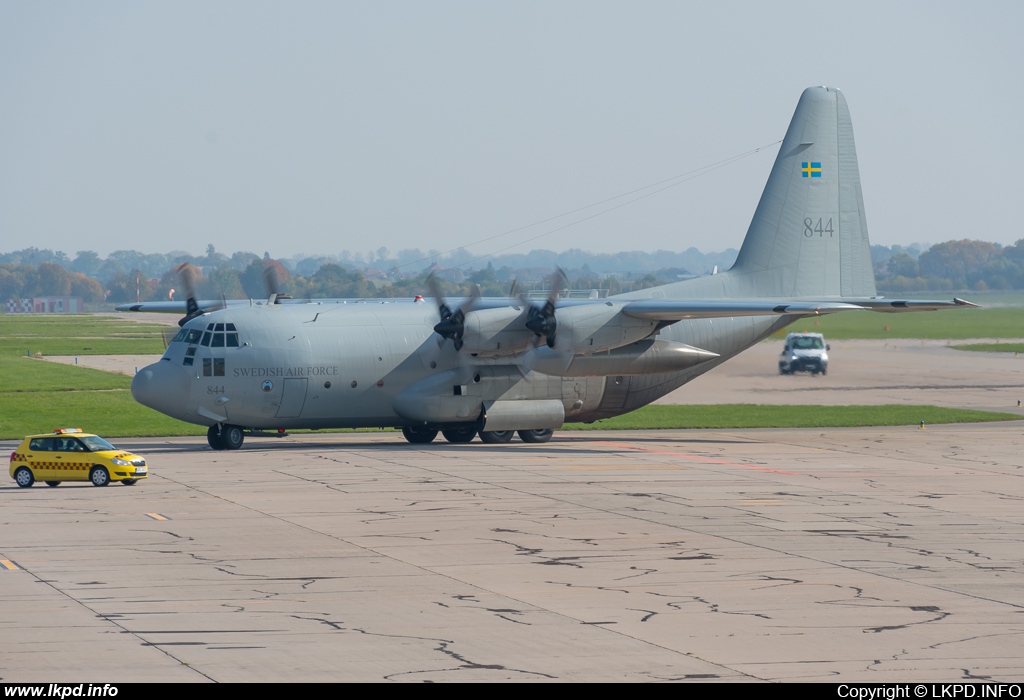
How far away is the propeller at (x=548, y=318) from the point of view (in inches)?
1410

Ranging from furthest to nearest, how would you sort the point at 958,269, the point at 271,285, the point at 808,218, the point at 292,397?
the point at 958,269, the point at 808,218, the point at 271,285, the point at 292,397

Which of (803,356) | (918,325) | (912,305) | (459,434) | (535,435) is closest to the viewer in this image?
(912,305)

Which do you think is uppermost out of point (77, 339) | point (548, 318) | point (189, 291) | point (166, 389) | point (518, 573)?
point (189, 291)

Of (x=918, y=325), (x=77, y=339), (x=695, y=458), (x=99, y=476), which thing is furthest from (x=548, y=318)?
(x=77, y=339)

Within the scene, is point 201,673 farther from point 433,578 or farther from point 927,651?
point 927,651

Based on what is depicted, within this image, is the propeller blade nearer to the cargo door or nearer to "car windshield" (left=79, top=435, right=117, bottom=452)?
the cargo door

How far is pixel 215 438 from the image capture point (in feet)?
117

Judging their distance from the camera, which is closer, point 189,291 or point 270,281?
point 189,291

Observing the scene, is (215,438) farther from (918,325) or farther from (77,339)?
(77,339)

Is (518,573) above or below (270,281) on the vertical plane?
below

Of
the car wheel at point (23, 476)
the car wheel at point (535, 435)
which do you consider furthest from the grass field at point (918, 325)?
the car wheel at point (23, 476)

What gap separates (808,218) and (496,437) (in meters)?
13.0

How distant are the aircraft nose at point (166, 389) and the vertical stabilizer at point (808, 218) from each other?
18.2 metres

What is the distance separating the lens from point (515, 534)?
22047 mm
